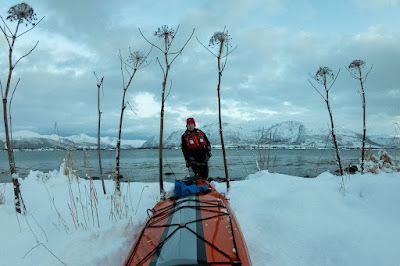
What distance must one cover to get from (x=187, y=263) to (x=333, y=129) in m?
6.05

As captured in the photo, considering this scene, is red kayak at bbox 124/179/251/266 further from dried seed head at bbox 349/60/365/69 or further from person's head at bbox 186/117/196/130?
dried seed head at bbox 349/60/365/69

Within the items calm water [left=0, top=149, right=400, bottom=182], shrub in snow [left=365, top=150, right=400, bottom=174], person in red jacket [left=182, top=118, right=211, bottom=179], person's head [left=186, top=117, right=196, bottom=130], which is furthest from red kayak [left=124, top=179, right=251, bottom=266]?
shrub in snow [left=365, top=150, right=400, bottom=174]

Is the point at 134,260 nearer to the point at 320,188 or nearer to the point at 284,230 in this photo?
the point at 284,230

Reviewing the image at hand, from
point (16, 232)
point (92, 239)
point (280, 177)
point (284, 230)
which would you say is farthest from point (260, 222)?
point (16, 232)

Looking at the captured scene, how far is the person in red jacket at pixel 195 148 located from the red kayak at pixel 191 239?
10.00 ft

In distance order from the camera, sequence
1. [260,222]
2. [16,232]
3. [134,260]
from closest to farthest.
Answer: [134,260] → [16,232] → [260,222]

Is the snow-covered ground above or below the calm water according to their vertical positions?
above

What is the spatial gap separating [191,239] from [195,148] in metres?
4.18

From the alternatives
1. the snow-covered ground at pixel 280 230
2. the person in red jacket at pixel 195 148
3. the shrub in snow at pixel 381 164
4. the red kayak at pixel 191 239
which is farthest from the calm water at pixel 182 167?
the red kayak at pixel 191 239

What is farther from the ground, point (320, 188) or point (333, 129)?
point (333, 129)

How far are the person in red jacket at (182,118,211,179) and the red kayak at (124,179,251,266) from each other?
120 inches

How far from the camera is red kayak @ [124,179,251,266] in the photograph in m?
2.11

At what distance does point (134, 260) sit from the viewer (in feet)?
7.37

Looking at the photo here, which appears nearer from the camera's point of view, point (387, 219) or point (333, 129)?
point (387, 219)
